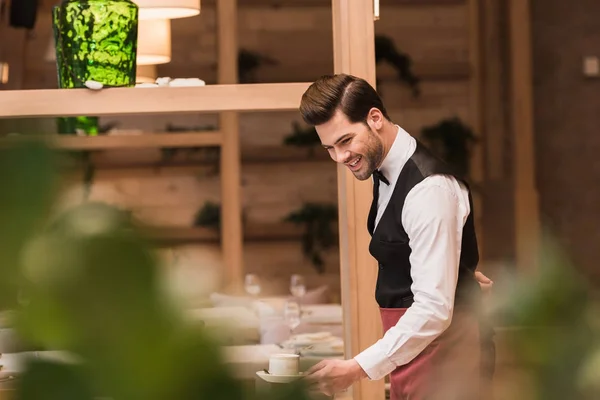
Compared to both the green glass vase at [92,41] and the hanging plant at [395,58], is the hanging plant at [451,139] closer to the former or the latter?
the hanging plant at [395,58]

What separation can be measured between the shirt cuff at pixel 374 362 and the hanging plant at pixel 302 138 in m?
4.58

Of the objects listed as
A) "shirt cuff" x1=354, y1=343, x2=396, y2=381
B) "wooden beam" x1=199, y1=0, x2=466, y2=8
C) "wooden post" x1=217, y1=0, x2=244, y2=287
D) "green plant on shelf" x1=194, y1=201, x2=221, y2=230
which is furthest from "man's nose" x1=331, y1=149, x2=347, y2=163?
"wooden beam" x1=199, y1=0, x2=466, y2=8


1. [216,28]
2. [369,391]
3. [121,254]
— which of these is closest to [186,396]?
[121,254]

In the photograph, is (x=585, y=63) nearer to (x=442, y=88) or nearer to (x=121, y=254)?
(x=442, y=88)

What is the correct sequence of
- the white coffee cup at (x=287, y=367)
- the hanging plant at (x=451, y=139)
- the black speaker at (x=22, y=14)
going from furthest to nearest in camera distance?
1. the hanging plant at (x=451, y=139)
2. the black speaker at (x=22, y=14)
3. the white coffee cup at (x=287, y=367)

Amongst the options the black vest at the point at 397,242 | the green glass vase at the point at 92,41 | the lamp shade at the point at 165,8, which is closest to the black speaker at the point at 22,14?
the lamp shade at the point at 165,8

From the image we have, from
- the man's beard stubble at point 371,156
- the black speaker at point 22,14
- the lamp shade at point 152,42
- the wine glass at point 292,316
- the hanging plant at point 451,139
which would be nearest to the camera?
the man's beard stubble at point 371,156

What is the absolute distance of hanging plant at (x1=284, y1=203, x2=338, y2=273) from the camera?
6.46m

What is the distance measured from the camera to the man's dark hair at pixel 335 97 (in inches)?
79.2

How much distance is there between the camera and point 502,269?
271 mm

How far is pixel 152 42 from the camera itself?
3.15 meters

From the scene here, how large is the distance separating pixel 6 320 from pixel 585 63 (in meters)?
6.64

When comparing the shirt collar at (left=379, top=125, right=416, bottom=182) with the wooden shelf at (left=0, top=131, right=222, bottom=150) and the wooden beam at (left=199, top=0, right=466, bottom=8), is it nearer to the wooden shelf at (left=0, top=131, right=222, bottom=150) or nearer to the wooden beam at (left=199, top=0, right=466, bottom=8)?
the wooden shelf at (left=0, top=131, right=222, bottom=150)

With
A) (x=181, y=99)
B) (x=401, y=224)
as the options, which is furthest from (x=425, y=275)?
(x=181, y=99)
